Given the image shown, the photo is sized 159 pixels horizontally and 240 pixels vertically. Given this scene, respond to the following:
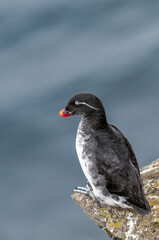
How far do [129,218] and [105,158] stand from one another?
972 millimetres

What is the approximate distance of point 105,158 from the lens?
20.9ft

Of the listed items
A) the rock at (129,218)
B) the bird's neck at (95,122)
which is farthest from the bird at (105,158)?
the rock at (129,218)

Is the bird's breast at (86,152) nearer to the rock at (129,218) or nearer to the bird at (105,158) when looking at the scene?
the bird at (105,158)

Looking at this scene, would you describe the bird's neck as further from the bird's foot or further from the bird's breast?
the bird's foot

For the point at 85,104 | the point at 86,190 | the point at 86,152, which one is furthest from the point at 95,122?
the point at 86,190

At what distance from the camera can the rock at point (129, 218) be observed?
630cm

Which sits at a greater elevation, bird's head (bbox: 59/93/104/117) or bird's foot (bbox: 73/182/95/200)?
bird's head (bbox: 59/93/104/117)

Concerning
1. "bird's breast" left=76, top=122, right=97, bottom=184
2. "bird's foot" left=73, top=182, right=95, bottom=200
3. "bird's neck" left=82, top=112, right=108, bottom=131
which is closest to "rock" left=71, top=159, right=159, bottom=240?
"bird's foot" left=73, top=182, right=95, bottom=200

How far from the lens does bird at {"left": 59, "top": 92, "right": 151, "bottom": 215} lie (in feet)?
20.7

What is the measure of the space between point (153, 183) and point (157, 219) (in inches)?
30.0

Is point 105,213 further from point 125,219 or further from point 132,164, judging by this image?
point 132,164

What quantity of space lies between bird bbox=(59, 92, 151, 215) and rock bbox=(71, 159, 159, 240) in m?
0.15

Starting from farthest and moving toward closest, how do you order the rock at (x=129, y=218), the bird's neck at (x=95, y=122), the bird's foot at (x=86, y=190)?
1. the bird's foot at (x=86, y=190)
2. the bird's neck at (x=95, y=122)
3. the rock at (x=129, y=218)

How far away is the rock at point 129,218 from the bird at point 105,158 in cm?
15
